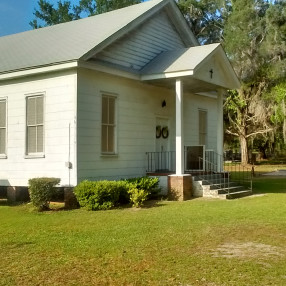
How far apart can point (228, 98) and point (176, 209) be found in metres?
30.1

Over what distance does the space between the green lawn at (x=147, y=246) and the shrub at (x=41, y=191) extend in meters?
0.58

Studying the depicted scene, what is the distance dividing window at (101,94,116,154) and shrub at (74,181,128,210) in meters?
2.15

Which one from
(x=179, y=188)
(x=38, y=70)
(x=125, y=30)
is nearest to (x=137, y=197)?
(x=179, y=188)

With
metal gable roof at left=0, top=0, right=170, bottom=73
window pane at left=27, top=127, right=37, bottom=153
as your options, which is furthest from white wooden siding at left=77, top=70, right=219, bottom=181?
window pane at left=27, top=127, right=37, bottom=153

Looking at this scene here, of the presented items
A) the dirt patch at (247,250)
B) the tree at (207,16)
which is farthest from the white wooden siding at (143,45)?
the tree at (207,16)

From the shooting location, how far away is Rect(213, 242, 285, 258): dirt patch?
23.4 ft

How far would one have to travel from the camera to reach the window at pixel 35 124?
48.3 feet

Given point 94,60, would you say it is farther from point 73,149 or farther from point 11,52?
point 11,52

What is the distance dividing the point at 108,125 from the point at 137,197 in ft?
10.4

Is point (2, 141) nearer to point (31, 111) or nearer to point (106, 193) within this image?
point (31, 111)

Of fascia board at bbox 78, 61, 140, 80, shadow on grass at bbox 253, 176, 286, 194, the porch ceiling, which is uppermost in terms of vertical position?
fascia board at bbox 78, 61, 140, 80

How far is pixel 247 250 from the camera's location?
7.48 m

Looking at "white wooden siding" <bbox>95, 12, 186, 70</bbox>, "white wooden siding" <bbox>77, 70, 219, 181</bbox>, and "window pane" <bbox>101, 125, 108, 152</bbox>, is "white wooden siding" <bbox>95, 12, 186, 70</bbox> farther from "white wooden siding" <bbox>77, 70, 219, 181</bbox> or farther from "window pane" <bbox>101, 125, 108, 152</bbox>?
"window pane" <bbox>101, 125, 108, 152</bbox>

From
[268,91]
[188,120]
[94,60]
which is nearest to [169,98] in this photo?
[188,120]
